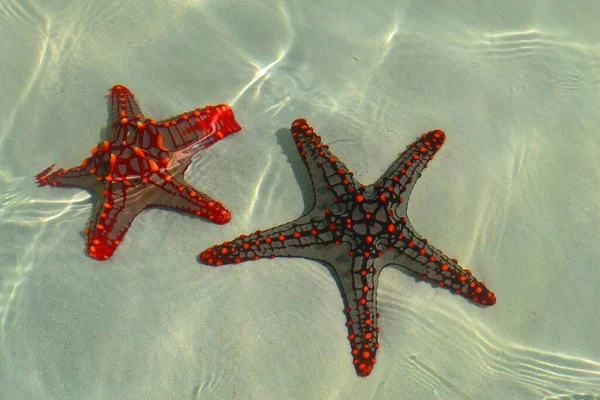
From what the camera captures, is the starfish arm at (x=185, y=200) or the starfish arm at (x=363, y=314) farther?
the starfish arm at (x=185, y=200)

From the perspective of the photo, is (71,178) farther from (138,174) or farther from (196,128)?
(196,128)

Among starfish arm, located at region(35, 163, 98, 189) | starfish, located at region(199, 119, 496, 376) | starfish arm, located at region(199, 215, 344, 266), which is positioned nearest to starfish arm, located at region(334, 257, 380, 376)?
starfish, located at region(199, 119, 496, 376)

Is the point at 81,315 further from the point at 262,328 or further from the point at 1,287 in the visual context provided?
the point at 262,328

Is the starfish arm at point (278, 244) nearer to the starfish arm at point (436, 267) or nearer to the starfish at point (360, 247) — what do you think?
the starfish at point (360, 247)

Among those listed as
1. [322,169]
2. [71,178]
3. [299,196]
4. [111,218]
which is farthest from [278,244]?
[71,178]

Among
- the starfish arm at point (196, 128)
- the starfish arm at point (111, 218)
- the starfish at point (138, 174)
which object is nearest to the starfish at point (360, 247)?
the starfish at point (138, 174)

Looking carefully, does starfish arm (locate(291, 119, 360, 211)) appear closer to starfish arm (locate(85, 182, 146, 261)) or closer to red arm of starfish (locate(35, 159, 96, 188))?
starfish arm (locate(85, 182, 146, 261))
